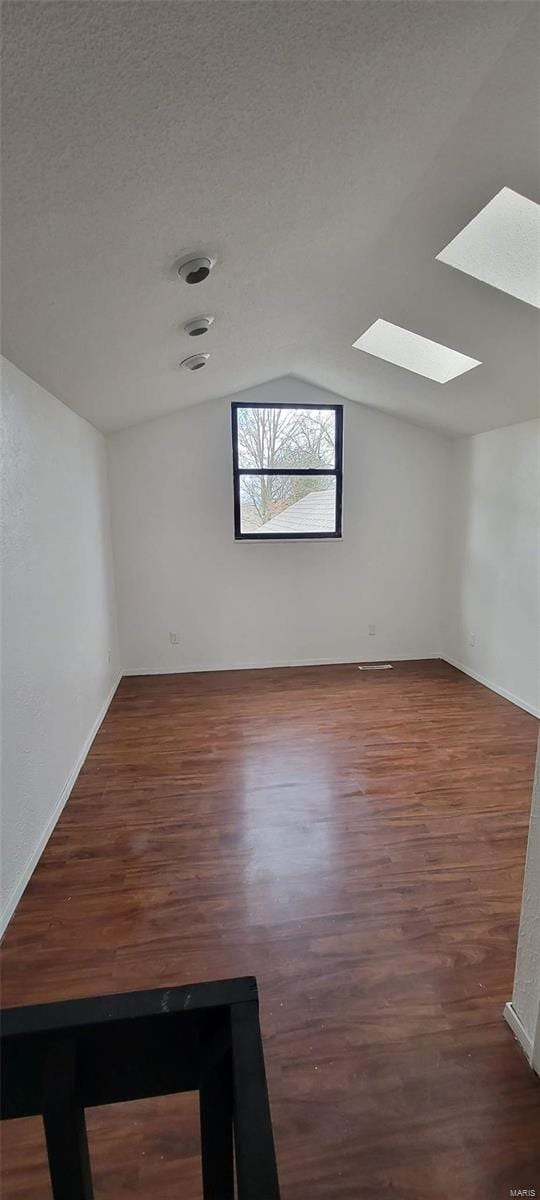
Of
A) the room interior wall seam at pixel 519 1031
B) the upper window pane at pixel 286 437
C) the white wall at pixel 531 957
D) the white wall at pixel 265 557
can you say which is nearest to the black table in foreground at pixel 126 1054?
the white wall at pixel 531 957

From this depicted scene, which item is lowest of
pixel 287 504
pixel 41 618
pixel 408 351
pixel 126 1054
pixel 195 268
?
pixel 126 1054

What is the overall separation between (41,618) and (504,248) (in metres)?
2.48

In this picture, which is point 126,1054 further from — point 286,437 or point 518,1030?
point 286,437

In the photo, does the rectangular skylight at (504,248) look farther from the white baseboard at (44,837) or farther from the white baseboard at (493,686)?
the white baseboard at (44,837)

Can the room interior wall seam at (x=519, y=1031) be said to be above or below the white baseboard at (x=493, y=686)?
below

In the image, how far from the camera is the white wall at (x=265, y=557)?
4227 millimetres

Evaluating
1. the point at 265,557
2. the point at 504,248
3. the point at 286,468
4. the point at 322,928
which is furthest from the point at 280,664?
the point at 504,248

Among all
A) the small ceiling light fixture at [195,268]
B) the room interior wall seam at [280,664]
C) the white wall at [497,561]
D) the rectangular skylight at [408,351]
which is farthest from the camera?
the room interior wall seam at [280,664]

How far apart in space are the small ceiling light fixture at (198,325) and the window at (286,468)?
188 cm

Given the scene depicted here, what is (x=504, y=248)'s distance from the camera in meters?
2.10

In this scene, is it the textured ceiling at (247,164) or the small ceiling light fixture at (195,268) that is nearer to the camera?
the textured ceiling at (247,164)

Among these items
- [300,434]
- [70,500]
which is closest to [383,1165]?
[70,500]

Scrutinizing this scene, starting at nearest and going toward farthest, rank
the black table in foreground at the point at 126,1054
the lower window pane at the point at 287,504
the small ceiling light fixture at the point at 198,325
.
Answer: the black table in foreground at the point at 126,1054 → the small ceiling light fixture at the point at 198,325 → the lower window pane at the point at 287,504

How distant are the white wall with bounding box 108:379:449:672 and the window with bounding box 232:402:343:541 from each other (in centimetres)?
9
